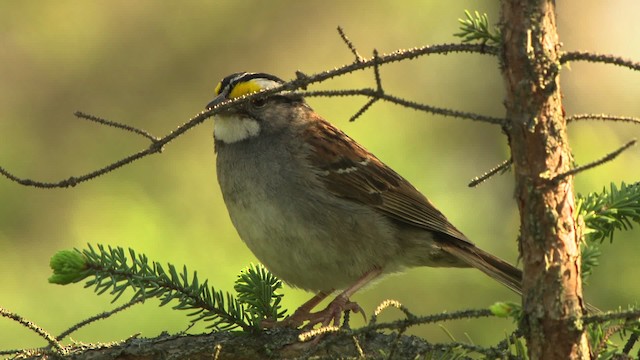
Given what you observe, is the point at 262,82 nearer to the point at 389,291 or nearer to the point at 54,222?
the point at 389,291

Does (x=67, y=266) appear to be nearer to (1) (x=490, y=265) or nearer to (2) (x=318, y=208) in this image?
(2) (x=318, y=208)

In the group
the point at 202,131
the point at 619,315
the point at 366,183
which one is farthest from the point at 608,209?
the point at 202,131

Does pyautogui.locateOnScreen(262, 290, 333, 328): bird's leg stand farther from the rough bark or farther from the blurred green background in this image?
the blurred green background

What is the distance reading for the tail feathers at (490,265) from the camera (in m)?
4.11

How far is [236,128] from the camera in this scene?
4.39 m

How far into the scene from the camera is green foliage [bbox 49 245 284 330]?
264cm

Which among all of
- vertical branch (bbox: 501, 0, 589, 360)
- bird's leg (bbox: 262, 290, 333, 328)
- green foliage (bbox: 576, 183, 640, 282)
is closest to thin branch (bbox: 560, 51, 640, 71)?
vertical branch (bbox: 501, 0, 589, 360)

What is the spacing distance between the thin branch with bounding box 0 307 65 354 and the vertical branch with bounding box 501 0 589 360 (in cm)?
141

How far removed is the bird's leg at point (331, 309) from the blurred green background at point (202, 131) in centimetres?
43

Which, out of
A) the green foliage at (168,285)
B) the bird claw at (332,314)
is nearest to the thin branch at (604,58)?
the green foliage at (168,285)

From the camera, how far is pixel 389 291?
5.04 m

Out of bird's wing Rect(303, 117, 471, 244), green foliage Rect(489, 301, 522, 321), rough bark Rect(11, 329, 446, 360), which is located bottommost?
green foliage Rect(489, 301, 522, 321)

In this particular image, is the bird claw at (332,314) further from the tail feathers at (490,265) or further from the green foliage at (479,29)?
the green foliage at (479,29)

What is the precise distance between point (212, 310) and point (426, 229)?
1670 millimetres
